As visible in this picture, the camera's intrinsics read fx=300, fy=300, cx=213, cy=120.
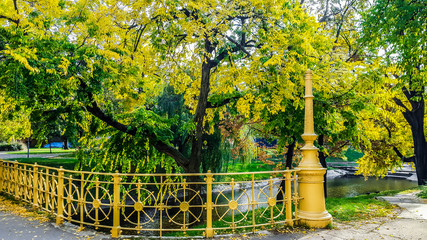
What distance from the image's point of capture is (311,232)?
6.07 metres

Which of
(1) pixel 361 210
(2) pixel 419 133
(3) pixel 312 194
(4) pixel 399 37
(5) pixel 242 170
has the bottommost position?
(5) pixel 242 170

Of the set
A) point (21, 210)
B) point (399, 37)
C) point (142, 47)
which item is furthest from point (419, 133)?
point (21, 210)

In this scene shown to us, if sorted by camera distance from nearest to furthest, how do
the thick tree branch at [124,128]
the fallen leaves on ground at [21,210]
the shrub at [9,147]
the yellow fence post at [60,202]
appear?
the yellow fence post at [60,202] < the fallen leaves on ground at [21,210] < the thick tree branch at [124,128] < the shrub at [9,147]

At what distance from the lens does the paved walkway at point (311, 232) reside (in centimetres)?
584

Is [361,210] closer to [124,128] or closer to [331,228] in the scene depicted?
[331,228]

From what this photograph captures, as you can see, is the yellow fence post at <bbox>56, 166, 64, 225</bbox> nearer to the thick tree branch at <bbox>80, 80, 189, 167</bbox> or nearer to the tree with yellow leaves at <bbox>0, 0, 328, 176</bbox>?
the tree with yellow leaves at <bbox>0, 0, 328, 176</bbox>

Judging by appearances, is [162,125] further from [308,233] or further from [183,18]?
[308,233]

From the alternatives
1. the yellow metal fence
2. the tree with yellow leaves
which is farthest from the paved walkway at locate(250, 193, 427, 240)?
the tree with yellow leaves

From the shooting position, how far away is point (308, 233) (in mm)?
6000

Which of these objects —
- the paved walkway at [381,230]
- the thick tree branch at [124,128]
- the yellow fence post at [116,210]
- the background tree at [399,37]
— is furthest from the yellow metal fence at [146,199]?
the background tree at [399,37]

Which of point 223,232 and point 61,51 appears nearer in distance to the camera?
point 223,232

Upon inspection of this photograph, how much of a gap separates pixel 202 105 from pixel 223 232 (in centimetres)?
472

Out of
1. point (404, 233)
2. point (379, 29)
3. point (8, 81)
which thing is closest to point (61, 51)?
point (8, 81)

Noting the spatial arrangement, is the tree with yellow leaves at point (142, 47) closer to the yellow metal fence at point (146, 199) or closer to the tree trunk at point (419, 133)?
the yellow metal fence at point (146, 199)
